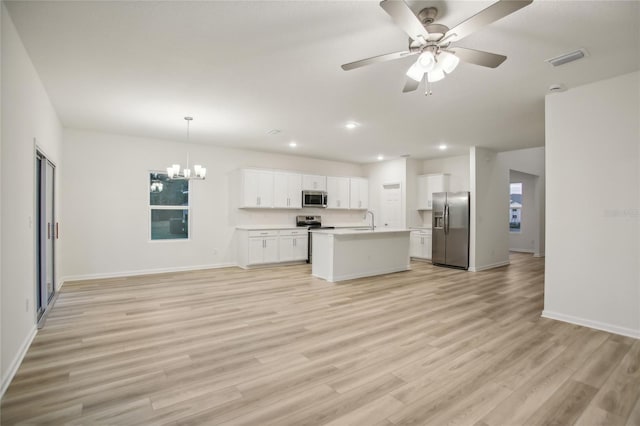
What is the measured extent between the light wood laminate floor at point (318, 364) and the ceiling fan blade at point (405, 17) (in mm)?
2458

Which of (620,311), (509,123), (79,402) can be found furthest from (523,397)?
(509,123)

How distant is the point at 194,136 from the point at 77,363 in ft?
15.0

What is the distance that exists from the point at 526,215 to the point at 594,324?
7.83m

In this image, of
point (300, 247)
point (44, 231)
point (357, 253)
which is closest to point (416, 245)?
point (357, 253)

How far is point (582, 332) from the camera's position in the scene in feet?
11.4

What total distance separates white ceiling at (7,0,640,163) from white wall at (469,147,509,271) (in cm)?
164

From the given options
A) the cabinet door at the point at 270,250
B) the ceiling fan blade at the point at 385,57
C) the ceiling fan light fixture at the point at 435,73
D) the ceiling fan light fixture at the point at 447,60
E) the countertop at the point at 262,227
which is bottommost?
the cabinet door at the point at 270,250

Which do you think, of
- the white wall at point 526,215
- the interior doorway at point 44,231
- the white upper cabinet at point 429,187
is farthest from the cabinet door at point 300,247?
the white wall at point 526,215

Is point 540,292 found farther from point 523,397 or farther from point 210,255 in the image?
point 210,255

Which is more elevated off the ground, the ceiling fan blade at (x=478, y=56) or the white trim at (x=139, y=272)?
the ceiling fan blade at (x=478, y=56)

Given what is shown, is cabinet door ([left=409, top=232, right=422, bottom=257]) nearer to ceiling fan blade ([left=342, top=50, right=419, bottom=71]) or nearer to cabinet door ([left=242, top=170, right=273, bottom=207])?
cabinet door ([left=242, top=170, right=273, bottom=207])

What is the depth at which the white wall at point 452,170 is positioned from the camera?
8.09 metres

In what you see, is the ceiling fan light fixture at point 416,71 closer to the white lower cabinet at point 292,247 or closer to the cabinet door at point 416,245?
the white lower cabinet at point 292,247

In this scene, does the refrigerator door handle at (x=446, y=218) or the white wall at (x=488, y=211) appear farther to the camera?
the refrigerator door handle at (x=446, y=218)
